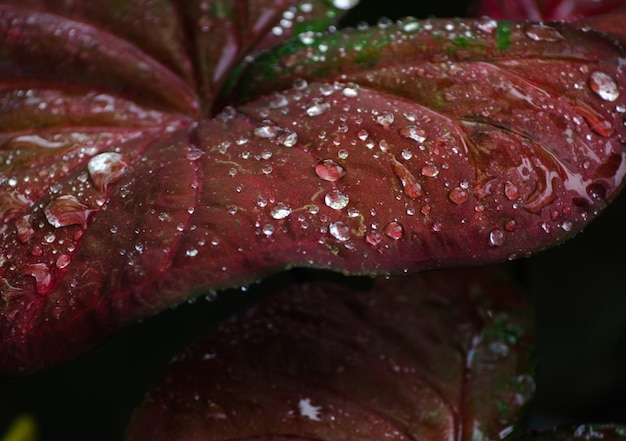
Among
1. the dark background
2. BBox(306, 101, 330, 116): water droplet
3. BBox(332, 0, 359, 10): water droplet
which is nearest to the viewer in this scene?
BBox(306, 101, 330, 116): water droplet

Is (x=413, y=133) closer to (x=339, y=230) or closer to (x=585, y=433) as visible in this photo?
(x=339, y=230)

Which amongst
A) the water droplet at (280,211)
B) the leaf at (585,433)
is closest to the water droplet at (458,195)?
the water droplet at (280,211)

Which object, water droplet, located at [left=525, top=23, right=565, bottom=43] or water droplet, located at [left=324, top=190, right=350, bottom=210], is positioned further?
water droplet, located at [left=525, top=23, right=565, bottom=43]

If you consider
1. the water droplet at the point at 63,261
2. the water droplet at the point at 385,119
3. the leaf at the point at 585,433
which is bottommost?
the leaf at the point at 585,433

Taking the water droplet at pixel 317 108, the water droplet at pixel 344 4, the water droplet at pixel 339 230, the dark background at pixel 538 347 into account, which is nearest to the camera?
the water droplet at pixel 339 230

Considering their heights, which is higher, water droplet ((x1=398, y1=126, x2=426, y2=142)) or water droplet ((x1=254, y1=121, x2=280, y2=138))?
water droplet ((x1=398, y1=126, x2=426, y2=142))

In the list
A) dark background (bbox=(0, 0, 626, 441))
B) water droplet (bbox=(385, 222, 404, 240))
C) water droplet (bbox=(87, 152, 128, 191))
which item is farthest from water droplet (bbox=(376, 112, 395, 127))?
dark background (bbox=(0, 0, 626, 441))

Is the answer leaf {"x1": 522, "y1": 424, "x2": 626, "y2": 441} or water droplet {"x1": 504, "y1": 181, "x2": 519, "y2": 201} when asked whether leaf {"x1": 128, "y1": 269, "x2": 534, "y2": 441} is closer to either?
leaf {"x1": 522, "y1": 424, "x2": 626, "y2": 441}

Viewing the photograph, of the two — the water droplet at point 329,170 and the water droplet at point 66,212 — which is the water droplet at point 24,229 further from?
the water droplet at point 329,170

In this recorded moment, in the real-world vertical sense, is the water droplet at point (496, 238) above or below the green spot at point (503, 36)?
below

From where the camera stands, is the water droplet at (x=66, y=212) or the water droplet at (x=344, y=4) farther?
the water droplet at (x=344, y=4)

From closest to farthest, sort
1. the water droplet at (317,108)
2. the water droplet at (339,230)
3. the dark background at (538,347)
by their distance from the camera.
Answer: the water droplet at (339,230), the water droplet at (317,108), the dark background at (538,347)
